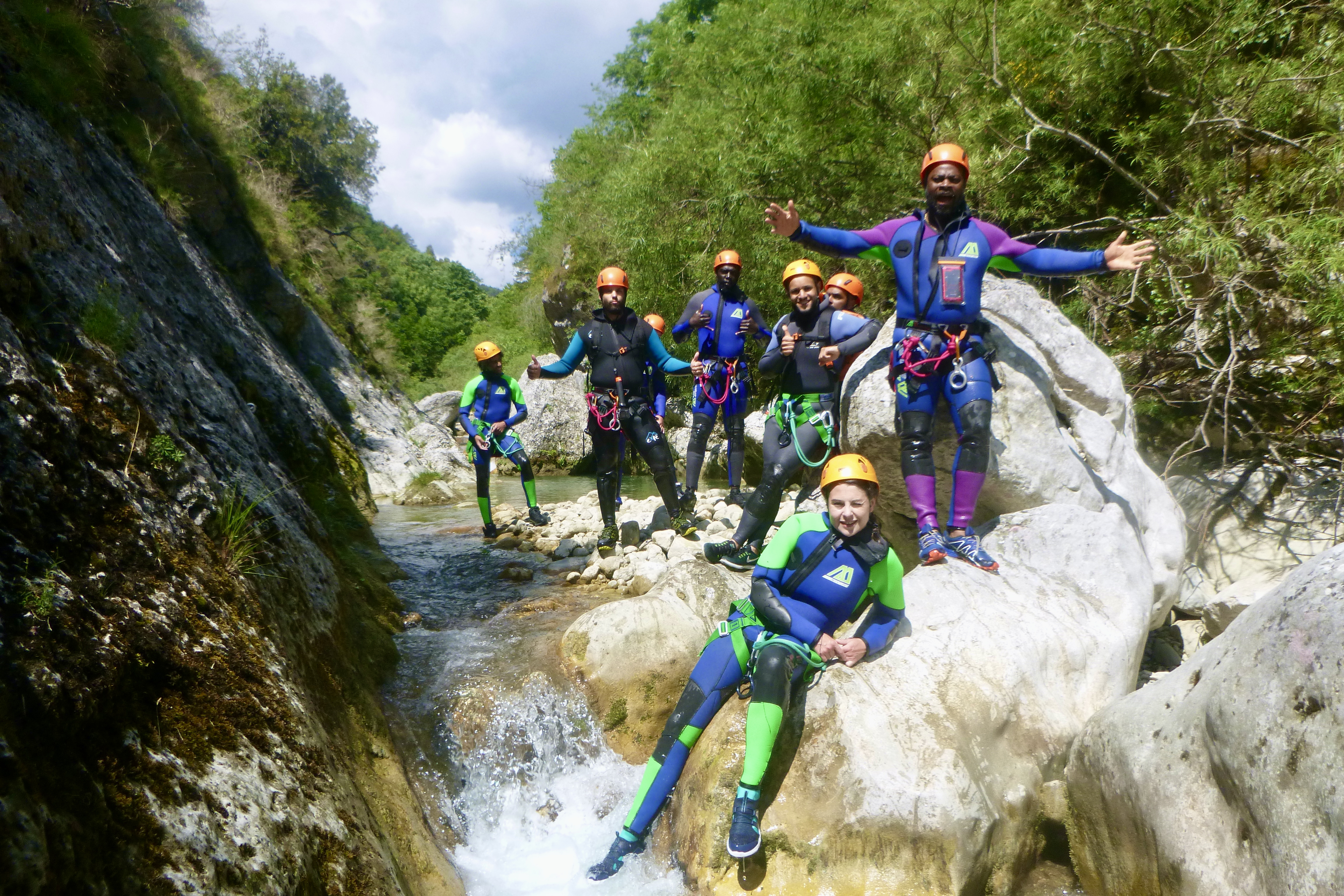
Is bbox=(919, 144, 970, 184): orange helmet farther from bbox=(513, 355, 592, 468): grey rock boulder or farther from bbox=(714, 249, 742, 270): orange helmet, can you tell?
bbox=(513, 355, 592, 468): grey rock boulder

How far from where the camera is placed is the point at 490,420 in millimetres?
8805

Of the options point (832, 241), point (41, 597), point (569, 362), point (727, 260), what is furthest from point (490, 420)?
point (41, 597)

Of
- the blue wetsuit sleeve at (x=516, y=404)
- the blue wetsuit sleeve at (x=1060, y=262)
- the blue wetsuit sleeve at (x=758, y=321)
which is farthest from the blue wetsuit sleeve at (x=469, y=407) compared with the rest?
the blue wetsuit sleeve at (x=1060, y=262)

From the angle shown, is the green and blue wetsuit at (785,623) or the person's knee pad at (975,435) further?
the person's knee pad at (975,435)

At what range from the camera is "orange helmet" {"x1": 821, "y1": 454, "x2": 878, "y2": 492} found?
12.0ft

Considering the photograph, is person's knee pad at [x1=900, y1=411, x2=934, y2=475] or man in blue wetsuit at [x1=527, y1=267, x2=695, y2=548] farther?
man in blue wetsuit at [x1=527, y1=267, x2=695, y2=548]

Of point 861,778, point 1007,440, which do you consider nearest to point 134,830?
point 861,778

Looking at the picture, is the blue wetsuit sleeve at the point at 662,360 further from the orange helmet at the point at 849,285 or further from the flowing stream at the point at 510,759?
the flowing stream at the point at 510,759

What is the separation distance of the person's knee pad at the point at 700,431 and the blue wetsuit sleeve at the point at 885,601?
3735 millimetres

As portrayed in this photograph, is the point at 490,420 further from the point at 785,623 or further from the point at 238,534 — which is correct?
the point at 785,623

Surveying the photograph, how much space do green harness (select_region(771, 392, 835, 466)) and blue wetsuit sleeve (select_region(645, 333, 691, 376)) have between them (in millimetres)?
1429

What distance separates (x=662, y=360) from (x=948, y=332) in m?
3.08

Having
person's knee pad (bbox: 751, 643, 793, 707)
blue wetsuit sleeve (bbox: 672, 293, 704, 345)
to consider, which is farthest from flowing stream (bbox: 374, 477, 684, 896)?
blue wetsuit sleeve (bbox: 672, 293, 704, 345)

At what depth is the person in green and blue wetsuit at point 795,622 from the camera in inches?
141
